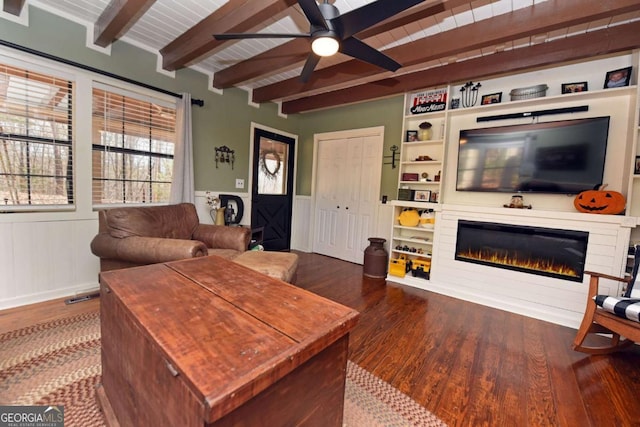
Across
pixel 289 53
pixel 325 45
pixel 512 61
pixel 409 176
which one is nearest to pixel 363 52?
pixel 325 45

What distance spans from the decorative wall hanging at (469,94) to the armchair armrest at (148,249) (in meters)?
3.38

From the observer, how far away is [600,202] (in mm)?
2436

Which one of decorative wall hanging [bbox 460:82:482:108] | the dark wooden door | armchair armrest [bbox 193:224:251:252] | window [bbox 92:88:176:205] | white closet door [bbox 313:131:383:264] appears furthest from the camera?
the dark wooden door

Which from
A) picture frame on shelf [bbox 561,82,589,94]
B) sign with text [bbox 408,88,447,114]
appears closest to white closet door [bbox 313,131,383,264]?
sign with text [bbox 408,88,447,114]

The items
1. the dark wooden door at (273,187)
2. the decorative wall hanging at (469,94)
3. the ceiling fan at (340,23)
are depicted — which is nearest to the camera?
the ceiling fan at (340,23)

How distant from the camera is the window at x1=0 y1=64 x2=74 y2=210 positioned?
2211mm

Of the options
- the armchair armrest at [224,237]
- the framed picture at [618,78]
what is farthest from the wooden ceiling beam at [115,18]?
the framed picture at [618,78]

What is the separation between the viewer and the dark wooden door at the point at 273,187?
433cm

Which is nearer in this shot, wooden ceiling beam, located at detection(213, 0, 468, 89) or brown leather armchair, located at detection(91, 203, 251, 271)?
wooden ceiling beam, located at detection(213, 0, 468, 89)

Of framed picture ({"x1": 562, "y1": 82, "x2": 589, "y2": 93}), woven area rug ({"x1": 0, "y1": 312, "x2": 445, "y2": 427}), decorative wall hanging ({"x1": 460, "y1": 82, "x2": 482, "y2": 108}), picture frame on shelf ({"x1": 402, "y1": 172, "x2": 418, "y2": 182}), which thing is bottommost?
woven area rug ({"x1": 0, "y1": 312, "x2": 445, "y2": 427})

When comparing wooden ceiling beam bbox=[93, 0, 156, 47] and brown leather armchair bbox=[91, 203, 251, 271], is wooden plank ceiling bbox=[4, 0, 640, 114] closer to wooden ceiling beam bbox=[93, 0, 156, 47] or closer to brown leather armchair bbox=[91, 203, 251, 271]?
wooden ceiling beam bbox=[93, 0, 156, 47]

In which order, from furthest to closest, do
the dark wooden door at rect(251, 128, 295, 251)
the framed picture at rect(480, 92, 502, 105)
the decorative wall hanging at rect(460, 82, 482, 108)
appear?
the dark wooden door at rect(251, 128, 295, 251)
the decorative wall hanging at rect(460, 82, 482, 108)
the framed picture at rect(480, 92, 502, 105)

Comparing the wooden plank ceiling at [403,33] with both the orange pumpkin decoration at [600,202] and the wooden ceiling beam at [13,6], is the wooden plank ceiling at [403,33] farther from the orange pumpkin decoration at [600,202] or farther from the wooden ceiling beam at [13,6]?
the orange pumpkin decoration at [600,202]

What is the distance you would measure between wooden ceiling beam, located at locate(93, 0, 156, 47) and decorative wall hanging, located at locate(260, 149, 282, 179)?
88.1 inches
